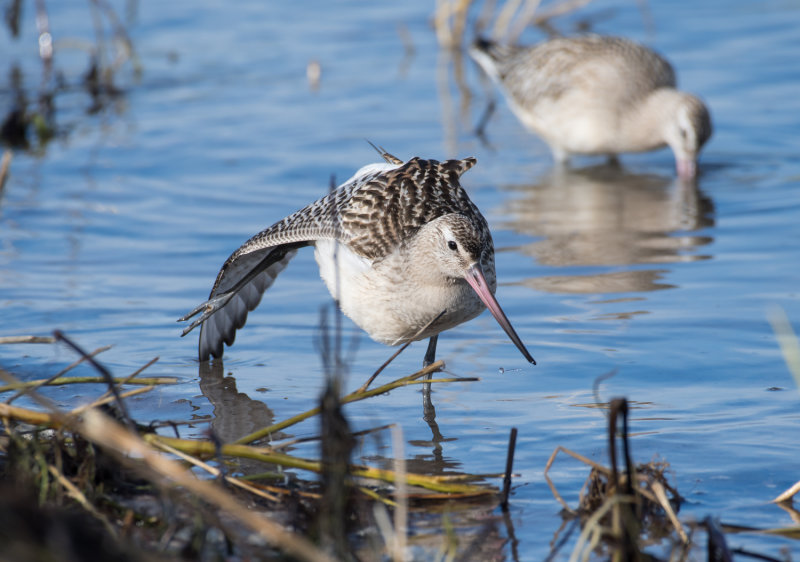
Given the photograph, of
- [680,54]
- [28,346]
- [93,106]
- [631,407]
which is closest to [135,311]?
[28,346]

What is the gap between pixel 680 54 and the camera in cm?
1174

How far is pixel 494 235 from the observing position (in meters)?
7.46

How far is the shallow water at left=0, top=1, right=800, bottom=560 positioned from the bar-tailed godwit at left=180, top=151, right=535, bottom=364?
0.34m

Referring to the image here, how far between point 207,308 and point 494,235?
8.72 feet

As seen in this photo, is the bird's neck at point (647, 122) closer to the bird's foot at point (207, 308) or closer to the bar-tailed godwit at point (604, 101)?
the bar-tailed godwit at point (604, 101)

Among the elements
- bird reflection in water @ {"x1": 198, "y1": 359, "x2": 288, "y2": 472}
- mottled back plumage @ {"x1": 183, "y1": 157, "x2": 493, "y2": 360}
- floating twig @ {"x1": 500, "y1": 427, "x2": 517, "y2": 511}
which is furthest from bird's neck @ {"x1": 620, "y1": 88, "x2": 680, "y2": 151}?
floating twig @ {"x1": 500, "y1": 427, "x2": 517, "y2": 511}

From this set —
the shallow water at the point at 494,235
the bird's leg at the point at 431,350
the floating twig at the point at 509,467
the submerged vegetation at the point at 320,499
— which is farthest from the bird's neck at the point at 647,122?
the floating twig at the point at 509,467

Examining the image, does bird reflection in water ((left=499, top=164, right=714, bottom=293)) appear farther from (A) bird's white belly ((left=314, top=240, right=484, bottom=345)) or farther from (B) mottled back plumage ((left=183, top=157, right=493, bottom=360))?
(A) bird's white belly ((left=314, top=240, right=484, bottom=345))

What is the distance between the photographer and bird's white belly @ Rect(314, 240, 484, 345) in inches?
186

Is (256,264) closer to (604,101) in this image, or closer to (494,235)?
(494,235)

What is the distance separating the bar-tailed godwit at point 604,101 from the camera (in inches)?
350

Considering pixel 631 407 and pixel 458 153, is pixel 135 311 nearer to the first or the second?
pixel 631 407

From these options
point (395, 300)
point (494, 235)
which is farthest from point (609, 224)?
point (395, 300)

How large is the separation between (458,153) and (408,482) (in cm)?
561
